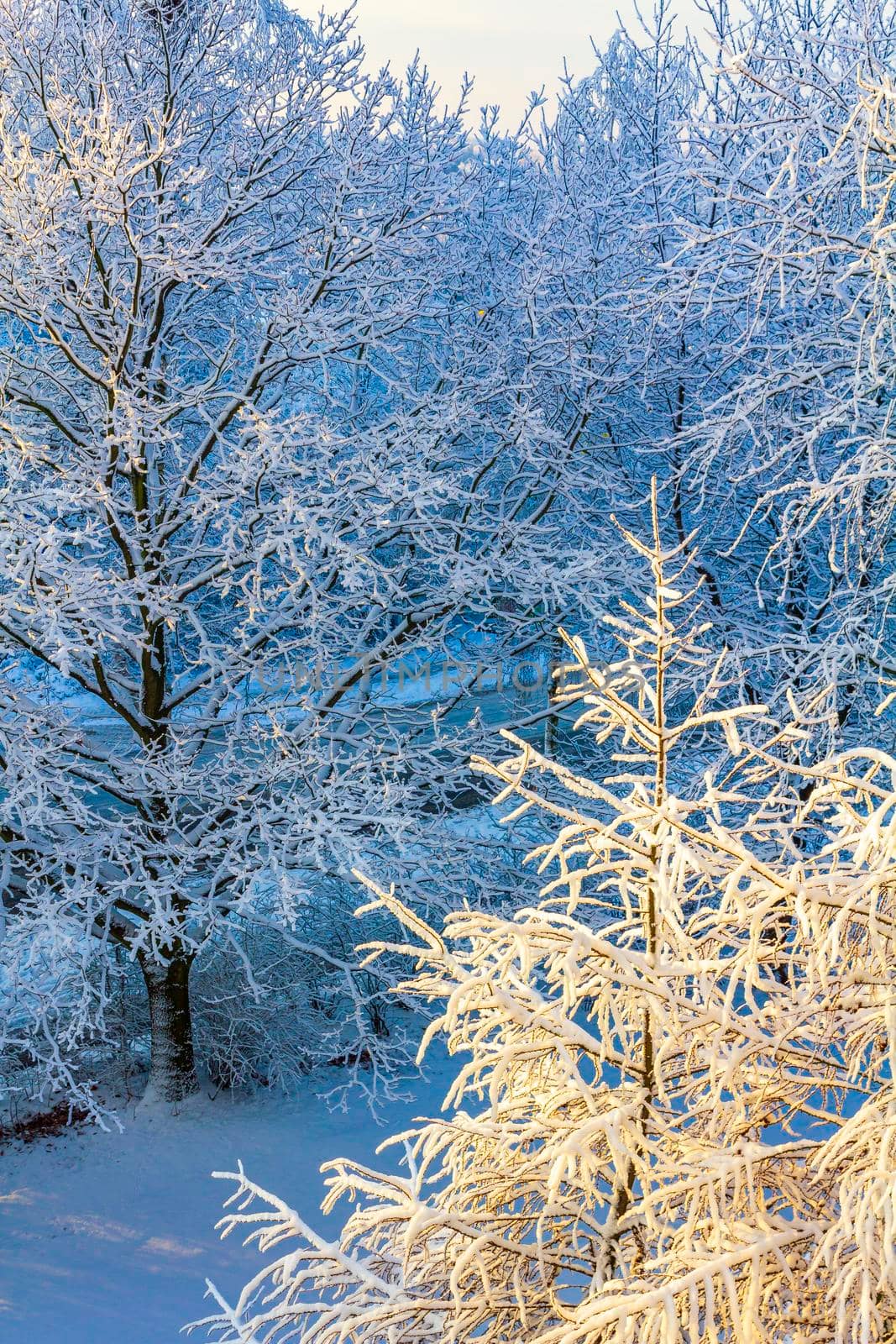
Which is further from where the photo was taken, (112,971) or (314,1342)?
(112,971)

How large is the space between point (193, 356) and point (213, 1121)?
6086 mm

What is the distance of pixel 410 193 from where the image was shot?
356 inches

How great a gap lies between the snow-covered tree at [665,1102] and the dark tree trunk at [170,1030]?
5.72m

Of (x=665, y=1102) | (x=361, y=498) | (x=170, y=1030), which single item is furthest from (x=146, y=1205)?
(x=665, y=1102)

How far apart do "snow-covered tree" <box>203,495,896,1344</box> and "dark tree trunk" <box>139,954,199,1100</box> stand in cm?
572

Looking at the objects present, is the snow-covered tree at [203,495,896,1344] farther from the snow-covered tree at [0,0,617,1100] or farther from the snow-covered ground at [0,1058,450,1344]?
the snow-covered ground at [0,1058,450,1344]

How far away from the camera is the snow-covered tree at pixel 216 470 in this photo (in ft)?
23.6

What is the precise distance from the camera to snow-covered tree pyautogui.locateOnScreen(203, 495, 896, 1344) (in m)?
2.47

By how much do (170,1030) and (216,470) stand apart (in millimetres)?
4309

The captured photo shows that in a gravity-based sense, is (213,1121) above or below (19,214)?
below

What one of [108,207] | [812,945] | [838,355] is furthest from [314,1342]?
[838,355]

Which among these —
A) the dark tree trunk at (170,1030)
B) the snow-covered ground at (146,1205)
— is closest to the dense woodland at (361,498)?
the dark tree trunk at (170,1030)

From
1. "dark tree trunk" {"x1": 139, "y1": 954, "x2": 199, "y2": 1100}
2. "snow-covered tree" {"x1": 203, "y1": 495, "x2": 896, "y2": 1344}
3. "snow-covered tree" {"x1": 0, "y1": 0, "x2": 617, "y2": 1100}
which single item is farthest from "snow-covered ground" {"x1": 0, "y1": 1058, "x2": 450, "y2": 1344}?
"snow-covered tree" {"x1": 203, "y1": 495, "x2": 896, "y2": 1344}

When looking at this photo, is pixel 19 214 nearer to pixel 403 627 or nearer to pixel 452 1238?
pixel 403 627
